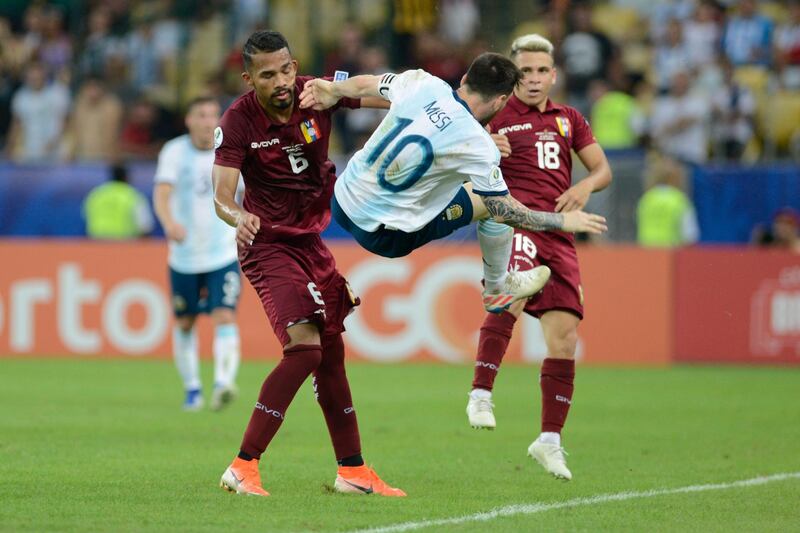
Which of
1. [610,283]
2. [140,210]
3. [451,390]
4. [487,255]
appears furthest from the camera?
[140,210]

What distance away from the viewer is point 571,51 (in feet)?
67.8

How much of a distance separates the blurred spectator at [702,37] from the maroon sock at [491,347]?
39.3ft

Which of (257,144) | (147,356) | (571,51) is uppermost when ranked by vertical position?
(571,51)

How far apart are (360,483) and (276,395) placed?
2.36ft

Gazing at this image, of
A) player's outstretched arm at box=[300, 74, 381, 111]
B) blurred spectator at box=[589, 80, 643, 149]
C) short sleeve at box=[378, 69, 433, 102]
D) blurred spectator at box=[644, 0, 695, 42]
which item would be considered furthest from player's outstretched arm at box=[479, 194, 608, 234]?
blurred spectator at box=[644, 0, 695, 42]

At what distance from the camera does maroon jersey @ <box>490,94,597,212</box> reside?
9078 millimetres

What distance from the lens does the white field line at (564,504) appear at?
691cm

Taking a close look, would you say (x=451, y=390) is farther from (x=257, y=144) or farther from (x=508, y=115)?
(x=257, y=144)

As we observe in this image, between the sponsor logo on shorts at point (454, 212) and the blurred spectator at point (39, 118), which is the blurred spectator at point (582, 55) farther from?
the sponsor logo on shorts at point (454, 212)

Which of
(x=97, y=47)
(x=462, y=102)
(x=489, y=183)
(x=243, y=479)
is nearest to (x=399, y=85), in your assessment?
(x=462, y=102)

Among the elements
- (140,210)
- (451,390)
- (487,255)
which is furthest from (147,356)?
(487,255)

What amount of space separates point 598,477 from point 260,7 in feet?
48.0

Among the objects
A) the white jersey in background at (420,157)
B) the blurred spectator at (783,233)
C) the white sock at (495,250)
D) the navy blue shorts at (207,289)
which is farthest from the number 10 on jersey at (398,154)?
the blurred spectator at (783,233)

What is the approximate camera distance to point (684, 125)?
1961cm
